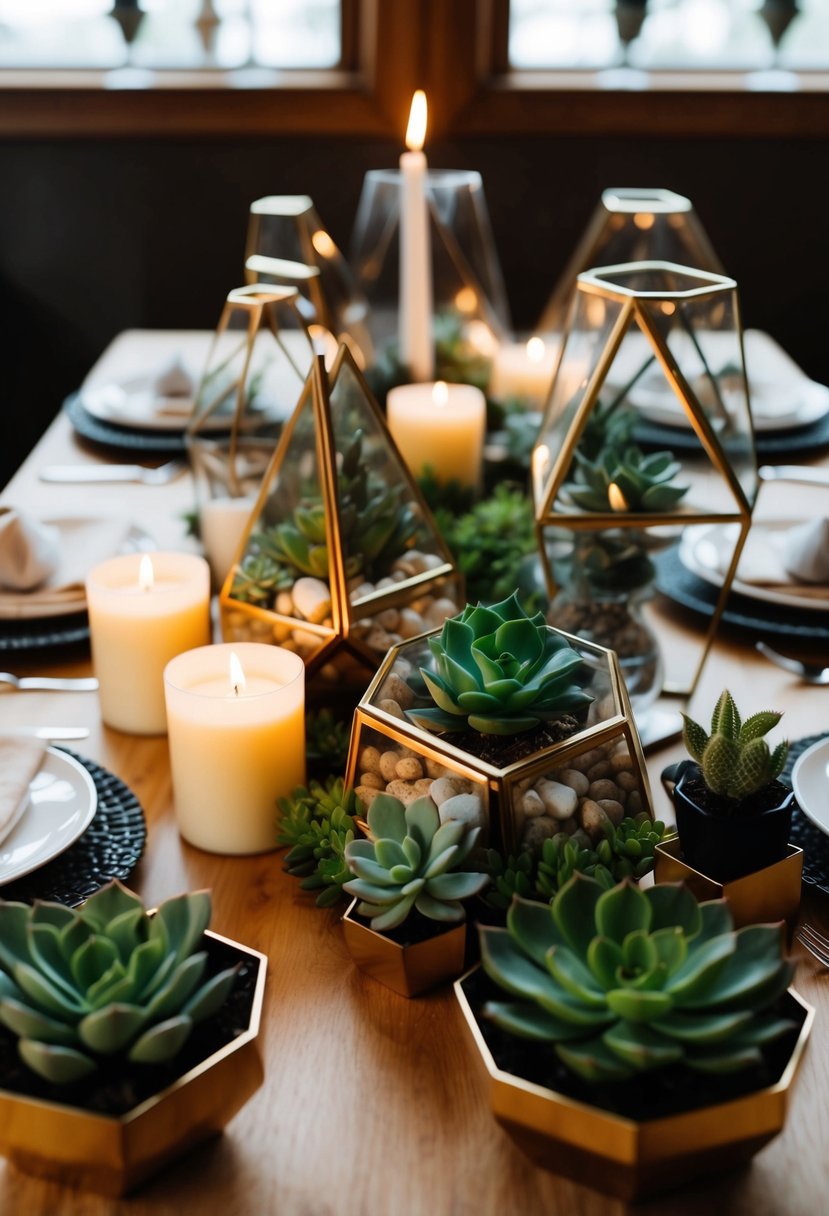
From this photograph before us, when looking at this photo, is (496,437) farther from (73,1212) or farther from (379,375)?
(73,1212)

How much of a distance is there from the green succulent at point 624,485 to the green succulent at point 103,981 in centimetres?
48

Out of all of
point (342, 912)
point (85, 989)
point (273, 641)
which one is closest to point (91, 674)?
point (273, 641)

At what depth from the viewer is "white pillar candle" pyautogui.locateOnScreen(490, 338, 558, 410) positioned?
156 centimetres

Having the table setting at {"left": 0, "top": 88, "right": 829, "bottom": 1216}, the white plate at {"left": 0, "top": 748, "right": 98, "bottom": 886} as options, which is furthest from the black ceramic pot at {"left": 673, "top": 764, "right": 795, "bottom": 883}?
the white plate at {"left": 0, "top": 748, "right": 98, "bottom": 886}

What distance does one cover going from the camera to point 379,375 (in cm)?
146

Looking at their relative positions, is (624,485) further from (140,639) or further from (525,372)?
(525,372)

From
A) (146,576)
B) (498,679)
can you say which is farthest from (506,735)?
(146,576)

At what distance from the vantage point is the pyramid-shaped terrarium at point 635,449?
2.91 feet

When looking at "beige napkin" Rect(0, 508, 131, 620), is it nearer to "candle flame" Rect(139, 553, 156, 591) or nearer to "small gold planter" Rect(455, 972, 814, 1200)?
"candle flame" Rect(139, 553, 156, 591)

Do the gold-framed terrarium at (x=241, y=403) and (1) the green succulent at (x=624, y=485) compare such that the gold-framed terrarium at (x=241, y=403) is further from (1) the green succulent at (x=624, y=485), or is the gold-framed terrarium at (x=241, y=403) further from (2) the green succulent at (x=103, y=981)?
(2) the green succulent at (x=103, y=981)

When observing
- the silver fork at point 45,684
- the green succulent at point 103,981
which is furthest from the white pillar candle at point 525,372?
the green succulent at point 103,981

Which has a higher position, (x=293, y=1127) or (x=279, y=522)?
(x=279, y=522)

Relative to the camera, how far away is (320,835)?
0.74 metres

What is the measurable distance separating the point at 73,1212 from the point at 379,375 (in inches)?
42.5
